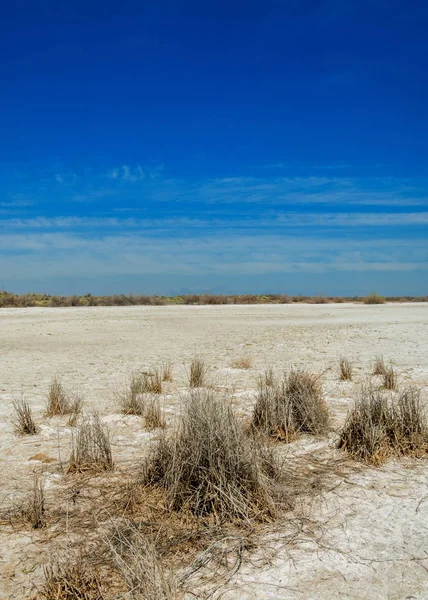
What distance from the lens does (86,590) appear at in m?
2.61

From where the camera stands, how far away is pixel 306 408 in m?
5.75

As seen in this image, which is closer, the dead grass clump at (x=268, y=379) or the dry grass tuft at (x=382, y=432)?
the dry grass tuft at (x=382, y=432)

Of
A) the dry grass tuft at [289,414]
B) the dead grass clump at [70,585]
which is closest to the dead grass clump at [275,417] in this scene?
the dry grass tuft at [289,414]

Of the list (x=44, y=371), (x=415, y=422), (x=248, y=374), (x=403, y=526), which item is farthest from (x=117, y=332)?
(x=403, y=526)

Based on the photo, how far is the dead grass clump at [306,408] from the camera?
223 inches

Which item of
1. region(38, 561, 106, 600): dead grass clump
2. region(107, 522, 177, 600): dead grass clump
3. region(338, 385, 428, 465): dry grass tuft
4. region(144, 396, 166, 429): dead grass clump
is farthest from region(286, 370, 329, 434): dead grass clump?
region(38, 561, 106, 600): dead grass clump

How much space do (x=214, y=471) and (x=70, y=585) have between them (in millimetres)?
1333

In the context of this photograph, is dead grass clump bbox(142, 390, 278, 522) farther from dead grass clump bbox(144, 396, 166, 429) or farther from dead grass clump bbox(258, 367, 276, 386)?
dead grass clump bbox(258, 367, 276, 386)

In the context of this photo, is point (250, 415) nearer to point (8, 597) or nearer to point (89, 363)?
point (8, 597)

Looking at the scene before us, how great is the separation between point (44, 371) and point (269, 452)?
21.2ft

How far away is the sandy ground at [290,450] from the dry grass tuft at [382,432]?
18 cm

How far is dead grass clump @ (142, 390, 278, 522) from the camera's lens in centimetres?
356

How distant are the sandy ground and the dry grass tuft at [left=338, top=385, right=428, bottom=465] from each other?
0.18 metres

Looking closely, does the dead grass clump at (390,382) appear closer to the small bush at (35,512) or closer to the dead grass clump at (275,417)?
the dead grass clump at (275,417)
